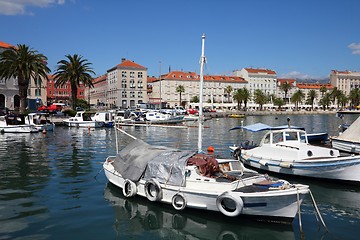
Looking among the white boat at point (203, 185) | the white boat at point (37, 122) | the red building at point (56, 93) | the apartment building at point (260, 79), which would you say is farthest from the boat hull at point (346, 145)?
the red building at point (56, 93)

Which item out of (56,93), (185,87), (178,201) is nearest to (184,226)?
(178,201)

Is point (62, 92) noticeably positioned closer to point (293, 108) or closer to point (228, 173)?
point (293, 108)

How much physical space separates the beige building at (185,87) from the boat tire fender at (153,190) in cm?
14039

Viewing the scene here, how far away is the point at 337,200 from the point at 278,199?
5.87m

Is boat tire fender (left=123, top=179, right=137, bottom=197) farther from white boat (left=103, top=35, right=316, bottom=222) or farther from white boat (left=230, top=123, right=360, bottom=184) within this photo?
white boat (left=230, top=123, right=360, bottom=184)

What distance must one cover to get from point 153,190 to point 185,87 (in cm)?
14927

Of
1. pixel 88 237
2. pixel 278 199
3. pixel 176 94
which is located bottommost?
pixel 88 237


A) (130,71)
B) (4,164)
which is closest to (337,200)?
(4,164)

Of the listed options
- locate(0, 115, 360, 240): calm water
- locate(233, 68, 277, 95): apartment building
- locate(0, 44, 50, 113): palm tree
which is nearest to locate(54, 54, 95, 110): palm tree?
locate(0, 44, 50, 113): palm tree

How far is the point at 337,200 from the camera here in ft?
55.2

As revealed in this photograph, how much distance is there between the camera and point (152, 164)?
1584 centimetres

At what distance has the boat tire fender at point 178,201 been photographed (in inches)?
557

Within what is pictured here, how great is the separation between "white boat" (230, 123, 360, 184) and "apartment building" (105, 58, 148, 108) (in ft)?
403

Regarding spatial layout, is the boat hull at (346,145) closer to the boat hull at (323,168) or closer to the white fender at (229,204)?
the boat hull at (323,168)
